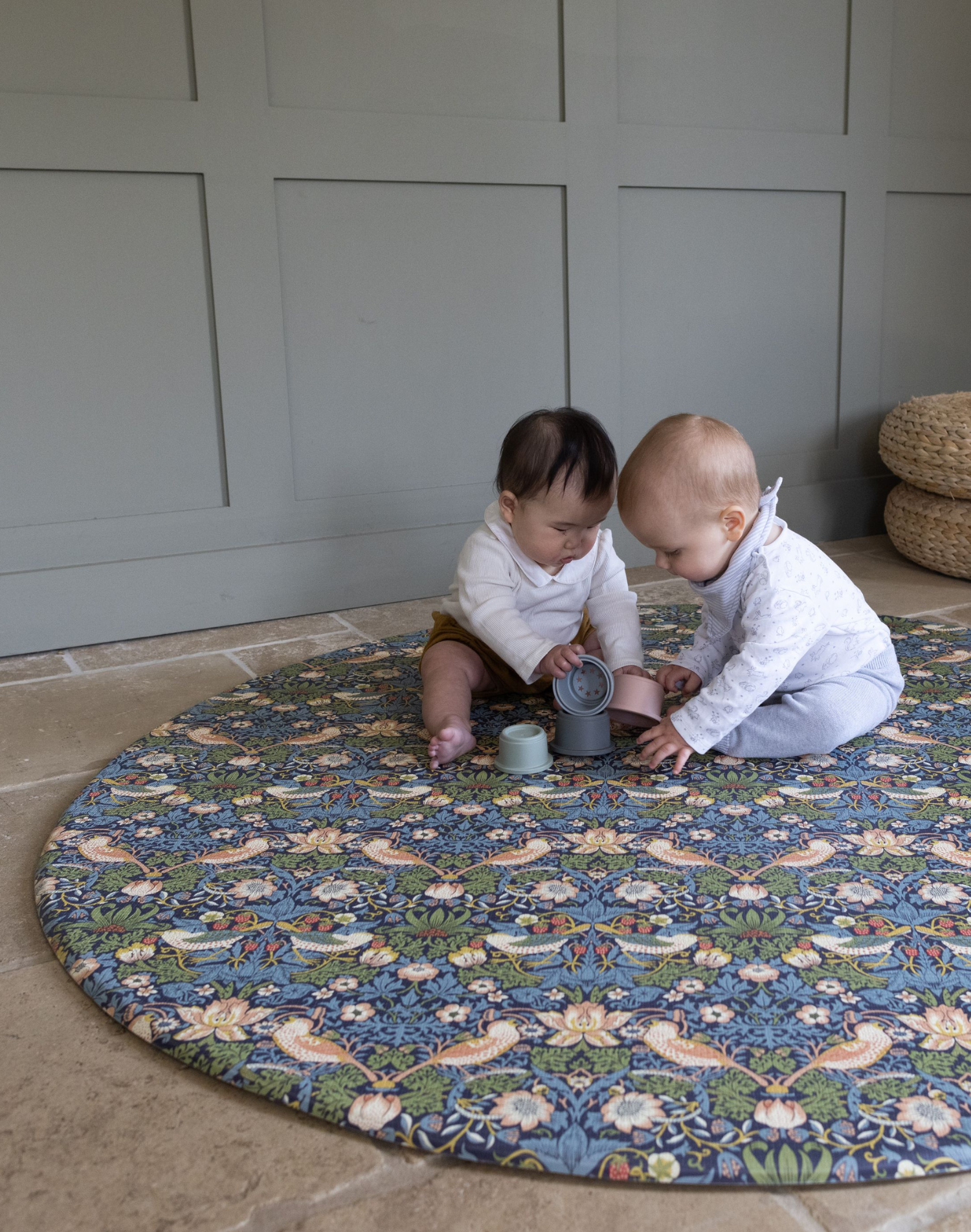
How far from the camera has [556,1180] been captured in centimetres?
80

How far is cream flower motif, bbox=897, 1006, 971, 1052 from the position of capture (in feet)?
2.95

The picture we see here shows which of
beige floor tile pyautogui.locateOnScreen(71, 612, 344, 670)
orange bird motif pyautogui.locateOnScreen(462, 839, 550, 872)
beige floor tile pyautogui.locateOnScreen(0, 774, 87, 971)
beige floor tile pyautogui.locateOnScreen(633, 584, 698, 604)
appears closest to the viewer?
beige floor tile pyautogui.locateOnScreen(0, 774, 87, 971)

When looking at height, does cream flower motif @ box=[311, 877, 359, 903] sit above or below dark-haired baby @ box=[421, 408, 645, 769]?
below

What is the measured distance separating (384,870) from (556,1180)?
47cm

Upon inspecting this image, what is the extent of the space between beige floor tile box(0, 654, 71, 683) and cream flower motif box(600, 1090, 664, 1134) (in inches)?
58.9

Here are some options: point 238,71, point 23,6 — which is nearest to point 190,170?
point 238,71

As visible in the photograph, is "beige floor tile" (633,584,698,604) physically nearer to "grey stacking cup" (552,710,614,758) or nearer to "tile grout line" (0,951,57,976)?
"grey stacking cup" (552,710,614,758)

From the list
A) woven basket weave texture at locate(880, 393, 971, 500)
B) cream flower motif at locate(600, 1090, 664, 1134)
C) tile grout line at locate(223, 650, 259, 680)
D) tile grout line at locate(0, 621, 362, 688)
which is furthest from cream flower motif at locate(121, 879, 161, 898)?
woven basket weave texture at locate(880, 393, 971, 500)

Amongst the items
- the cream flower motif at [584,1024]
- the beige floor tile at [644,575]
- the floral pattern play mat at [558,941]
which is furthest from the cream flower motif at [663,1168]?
the beige floor tile at [644,575]

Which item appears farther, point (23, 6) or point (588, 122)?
point (588, 122)

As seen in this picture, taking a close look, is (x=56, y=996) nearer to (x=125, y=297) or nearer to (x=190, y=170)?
(x=125, y=297)

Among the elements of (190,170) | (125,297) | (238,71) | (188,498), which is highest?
(238,71)

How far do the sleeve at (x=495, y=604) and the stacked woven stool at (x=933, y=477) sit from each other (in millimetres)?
1227

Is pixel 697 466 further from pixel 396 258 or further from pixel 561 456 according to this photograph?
pixel 396 258
